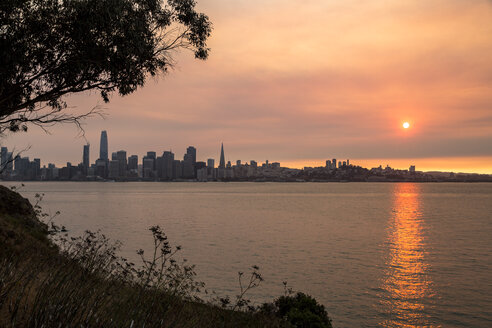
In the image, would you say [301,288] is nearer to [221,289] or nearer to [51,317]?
[221,289]

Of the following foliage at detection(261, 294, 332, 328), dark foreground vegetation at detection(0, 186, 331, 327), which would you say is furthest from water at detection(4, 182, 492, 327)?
foliage at detection(261, 294, 332, 328)

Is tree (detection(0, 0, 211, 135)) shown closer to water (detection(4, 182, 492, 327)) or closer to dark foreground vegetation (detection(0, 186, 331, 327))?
dark foreground vegetation (detection(0, 186, 331, 327))

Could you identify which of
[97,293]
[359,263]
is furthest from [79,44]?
[359,263]

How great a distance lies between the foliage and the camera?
12586 mm

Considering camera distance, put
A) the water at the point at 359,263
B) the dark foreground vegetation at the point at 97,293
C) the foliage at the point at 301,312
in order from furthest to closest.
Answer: the water at the point at 359,263 → the foliage at the point at 301,312 → the dark foreground vegetation at the point at 97,293

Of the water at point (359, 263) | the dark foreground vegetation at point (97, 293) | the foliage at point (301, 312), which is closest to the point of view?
the dark foreground vegetation at point (97, 293)

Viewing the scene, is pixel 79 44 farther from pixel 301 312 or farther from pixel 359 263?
pixel 359 263

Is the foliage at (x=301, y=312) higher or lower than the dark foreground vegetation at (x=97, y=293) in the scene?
lower

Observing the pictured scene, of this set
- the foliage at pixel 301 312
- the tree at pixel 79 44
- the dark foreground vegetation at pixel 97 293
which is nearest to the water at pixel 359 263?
the dark foreground vegetation at pixel 97 293

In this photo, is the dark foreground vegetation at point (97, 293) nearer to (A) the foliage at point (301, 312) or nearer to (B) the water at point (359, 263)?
(A) the foliage at point (301, 312)

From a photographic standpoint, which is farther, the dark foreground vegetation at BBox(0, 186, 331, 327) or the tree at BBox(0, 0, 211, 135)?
the tree at BBox(0, 0, 211, 135)

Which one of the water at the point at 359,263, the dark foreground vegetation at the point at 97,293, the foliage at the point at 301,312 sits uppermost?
the dark foreground vegetation at the point at 97,293

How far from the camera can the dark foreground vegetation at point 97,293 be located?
4945 mm

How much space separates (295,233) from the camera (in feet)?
174
